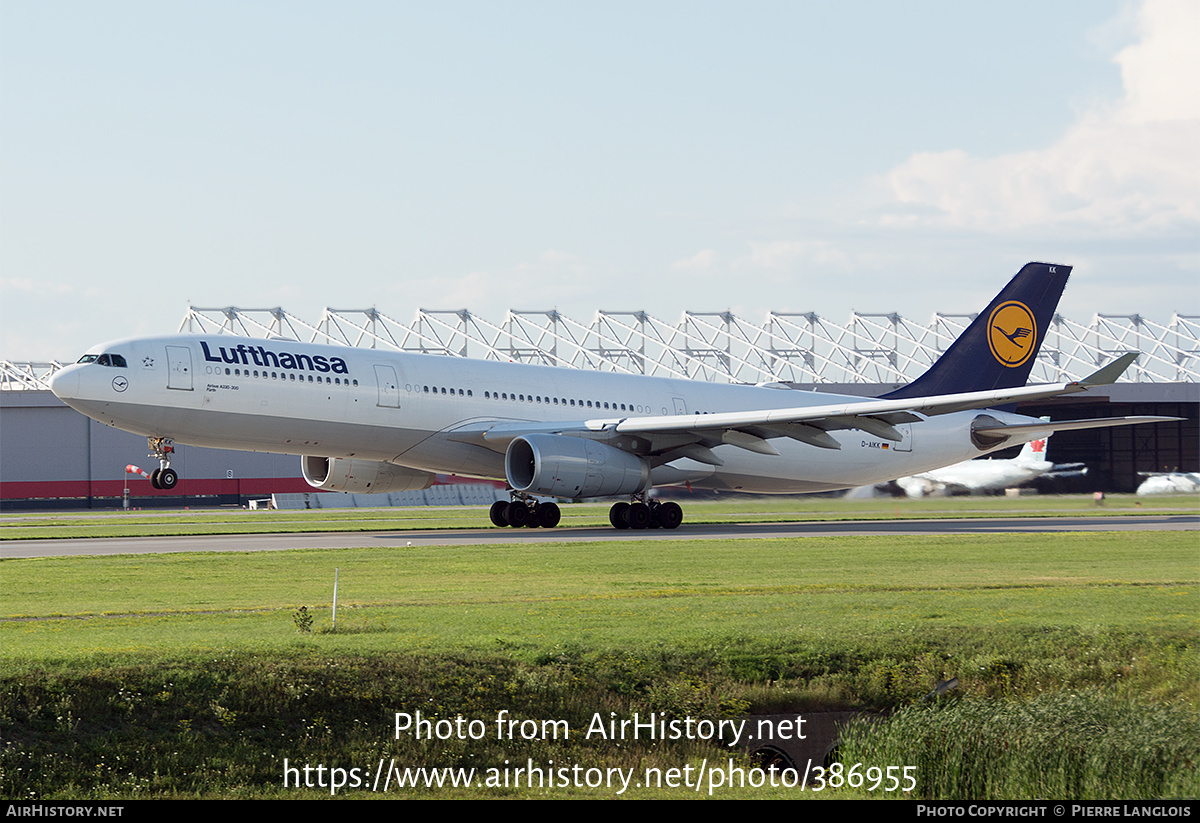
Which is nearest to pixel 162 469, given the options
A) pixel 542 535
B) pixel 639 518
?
pixel 542 535

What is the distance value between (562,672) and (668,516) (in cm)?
2361

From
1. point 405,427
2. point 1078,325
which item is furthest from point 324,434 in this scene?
point 1078,325

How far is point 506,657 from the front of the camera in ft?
53.2

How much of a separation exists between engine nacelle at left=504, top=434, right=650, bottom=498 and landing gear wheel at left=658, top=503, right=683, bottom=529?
1712mm

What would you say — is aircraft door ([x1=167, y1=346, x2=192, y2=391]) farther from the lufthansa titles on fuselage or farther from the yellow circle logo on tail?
the yellow circle logo on tail

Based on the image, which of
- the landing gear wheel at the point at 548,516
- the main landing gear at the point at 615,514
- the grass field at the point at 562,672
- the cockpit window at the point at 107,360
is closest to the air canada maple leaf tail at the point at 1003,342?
the main landing gear at the point at 615,514

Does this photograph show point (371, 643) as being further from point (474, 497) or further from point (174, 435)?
point (474, 497)

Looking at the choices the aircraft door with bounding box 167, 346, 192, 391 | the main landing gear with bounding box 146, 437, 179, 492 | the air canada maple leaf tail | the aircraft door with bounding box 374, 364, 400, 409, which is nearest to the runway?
the main landing gear with bounding box 146, 437, 179, 492

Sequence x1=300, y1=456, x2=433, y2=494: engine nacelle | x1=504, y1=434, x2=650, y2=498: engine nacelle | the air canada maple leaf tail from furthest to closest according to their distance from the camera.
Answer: the air canada maple leaf tail, x1=300, y1=456, x2=433, y2=494: engine nacelle, x1=504, y1=434, x2=650, y2=498: engine nacelle

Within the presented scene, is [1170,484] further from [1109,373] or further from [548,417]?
[548,417]

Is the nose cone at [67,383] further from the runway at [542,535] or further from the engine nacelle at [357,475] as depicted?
the engine nacelle at [357,475]

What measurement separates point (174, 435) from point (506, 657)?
68.7 feet

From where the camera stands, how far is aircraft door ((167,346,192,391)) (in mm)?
33281

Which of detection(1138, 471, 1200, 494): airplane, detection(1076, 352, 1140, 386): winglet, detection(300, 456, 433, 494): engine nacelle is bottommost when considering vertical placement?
detection(1138, 471, 1200, 494): airplane
